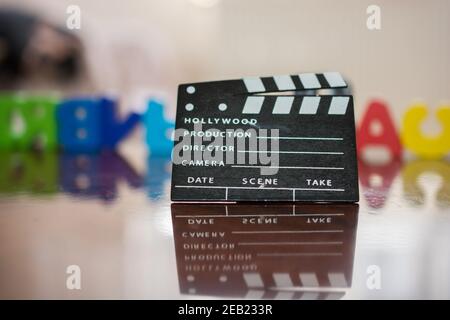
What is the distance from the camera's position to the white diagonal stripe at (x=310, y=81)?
168cm

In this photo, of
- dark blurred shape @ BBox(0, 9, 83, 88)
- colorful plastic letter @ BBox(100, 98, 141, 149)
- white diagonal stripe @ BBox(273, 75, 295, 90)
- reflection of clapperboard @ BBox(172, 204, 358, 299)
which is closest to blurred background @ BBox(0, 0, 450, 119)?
dark blurred shape @ BBox(0, 9, 83, 88)

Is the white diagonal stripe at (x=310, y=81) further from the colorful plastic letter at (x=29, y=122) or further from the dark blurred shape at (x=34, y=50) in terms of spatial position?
the dark blurred shape at (x=34, y=50)

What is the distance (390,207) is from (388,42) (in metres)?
3.79

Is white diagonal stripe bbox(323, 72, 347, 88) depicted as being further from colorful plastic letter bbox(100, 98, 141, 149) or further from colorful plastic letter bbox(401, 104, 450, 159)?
colorful plastic letter bbox(100, 98, 141, 149)

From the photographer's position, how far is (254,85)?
1.67 m

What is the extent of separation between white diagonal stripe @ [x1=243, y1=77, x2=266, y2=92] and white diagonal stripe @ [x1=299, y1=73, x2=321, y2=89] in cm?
11

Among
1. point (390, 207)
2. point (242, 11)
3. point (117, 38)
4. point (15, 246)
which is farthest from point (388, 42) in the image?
point (15, 246)

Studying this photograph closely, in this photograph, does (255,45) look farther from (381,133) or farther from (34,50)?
(381,133)

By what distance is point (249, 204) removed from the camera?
1621 millimetres

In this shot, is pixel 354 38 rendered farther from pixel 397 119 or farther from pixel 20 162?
pixel 20 162

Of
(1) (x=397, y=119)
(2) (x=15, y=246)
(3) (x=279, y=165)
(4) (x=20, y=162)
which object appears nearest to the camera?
(2) (x=15, y=246)

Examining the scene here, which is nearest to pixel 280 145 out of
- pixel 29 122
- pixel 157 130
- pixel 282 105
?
pixel 282 105

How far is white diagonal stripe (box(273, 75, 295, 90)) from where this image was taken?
169 centimetres

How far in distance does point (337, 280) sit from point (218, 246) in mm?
283
